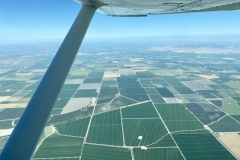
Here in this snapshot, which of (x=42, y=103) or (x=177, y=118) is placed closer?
(x=42, y=103)

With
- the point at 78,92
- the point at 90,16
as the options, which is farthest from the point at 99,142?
the point at 78,92

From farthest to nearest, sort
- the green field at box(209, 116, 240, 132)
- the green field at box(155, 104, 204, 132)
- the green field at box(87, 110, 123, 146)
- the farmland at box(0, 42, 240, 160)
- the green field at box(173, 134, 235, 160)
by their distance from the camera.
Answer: the green field at box(155, 104, 204, 132), the green field at box(209, 116, 240, 132), the green field at box(87, 110, 123, 146), the farmland at box(0, 42, 240, 160), the green field at box(173, 134, 235, 160)

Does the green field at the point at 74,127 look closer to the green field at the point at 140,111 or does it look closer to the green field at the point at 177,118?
the green field at the point at 140,111

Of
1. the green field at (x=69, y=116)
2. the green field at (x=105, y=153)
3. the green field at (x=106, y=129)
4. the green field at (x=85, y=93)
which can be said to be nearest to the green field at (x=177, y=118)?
the green field at (x=106, y=129)

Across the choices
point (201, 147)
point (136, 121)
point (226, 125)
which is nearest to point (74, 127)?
A: point (136, 121)

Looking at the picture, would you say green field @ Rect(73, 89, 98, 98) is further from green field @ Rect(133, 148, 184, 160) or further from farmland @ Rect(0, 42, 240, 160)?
green field @ Rect(133, 148, 184, 160)

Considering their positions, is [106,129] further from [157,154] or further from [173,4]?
[173,4]

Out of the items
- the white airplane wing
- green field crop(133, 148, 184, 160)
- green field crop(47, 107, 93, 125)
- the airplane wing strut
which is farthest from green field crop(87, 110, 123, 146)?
the airplane wing strut

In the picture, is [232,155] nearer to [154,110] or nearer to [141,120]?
[141,120]
